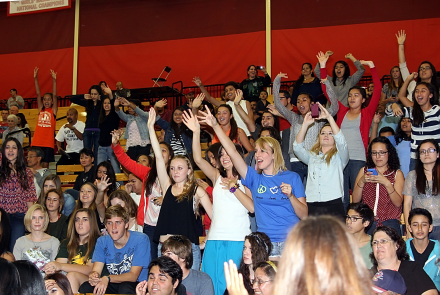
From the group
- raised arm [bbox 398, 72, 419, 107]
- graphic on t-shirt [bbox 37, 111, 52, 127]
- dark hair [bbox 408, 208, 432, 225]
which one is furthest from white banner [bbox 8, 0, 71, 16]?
dark hair [bbox 408, 208, 432, 225]

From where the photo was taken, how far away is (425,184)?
447 centimetres

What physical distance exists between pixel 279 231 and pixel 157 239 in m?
1.14

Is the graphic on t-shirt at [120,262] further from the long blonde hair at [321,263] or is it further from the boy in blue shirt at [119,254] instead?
the long blonde hair at [321,263]

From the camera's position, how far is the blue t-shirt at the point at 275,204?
12.9 feet

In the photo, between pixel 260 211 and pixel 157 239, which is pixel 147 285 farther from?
pixel 260 211

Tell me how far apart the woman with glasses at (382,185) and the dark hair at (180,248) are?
1835mm

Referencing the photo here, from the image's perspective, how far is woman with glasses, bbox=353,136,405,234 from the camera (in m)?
4.51

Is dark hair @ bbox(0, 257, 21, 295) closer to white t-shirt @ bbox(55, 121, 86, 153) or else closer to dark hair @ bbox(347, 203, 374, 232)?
dark hair @ bbox(347, 203, 374, 232)

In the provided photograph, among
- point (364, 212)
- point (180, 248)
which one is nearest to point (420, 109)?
point (364, 212)

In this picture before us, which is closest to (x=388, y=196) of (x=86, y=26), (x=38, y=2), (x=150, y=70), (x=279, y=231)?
(x=279, y=231)

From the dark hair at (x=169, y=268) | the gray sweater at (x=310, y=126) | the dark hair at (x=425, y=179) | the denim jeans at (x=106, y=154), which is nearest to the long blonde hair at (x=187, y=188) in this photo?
the dark hair at (x=169, y=268)

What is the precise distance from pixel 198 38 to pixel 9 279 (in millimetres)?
11765

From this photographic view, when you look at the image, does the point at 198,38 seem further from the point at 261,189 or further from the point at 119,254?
the point at 261,189

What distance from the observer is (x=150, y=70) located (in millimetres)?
13367
